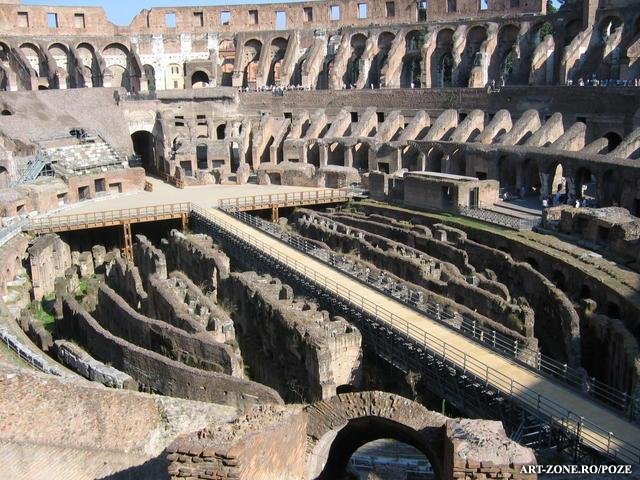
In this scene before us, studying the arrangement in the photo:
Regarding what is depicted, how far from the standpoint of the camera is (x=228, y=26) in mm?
51562

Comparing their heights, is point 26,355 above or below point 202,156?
below

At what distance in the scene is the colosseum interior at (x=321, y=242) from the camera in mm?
12461

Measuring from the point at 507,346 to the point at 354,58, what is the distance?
1411 inches

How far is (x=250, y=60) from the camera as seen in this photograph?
5150 centimetres

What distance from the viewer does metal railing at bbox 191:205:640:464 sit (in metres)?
12.3

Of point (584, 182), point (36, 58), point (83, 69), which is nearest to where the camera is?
point (584, 182)

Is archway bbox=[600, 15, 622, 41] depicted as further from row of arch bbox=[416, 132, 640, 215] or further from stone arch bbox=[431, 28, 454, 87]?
stone arch bbox=[431, 28, 454, 87]

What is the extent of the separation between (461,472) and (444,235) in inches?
784

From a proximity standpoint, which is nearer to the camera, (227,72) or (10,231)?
(10,231)

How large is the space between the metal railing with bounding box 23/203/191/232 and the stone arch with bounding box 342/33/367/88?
19.8 m

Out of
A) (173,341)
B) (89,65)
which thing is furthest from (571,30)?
(173,341)

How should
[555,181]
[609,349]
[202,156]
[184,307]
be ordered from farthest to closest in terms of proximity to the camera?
[202,156] → [555,181] → [184,307] → [609,349]

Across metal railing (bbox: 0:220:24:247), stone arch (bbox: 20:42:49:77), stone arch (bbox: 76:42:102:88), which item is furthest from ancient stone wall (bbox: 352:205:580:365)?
stone arch (bbox: 20:42:49:77)

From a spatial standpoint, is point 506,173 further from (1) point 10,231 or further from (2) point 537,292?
(1) point 10,231
